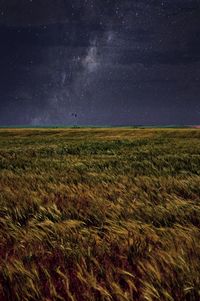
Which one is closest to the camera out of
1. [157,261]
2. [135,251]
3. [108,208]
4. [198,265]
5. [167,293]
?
[167,293]

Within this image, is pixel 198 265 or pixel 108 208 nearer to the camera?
pixel 198 265

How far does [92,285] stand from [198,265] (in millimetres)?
739

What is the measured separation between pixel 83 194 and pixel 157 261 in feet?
8.52

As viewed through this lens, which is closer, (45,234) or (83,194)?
(45,234)

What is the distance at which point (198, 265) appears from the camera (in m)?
2.55

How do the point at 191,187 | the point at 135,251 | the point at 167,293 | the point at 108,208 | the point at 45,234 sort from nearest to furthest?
1. the point at 167,293
2. the point at 135,251
3. the point at 45,234
4. the point at 108,208
5. the point at 191,187

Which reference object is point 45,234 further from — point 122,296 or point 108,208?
point 122,296

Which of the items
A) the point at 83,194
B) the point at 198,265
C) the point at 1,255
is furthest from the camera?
the point at 83,194

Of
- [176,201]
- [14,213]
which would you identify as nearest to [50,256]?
[14,213]

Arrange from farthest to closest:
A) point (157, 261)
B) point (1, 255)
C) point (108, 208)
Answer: point (108, 208)
point (1, 255)
point (157, 261)

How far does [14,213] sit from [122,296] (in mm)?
2712

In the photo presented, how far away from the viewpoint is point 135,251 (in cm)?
301

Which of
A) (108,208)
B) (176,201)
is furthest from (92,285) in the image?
(176,201)

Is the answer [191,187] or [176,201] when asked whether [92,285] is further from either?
[191,187]
